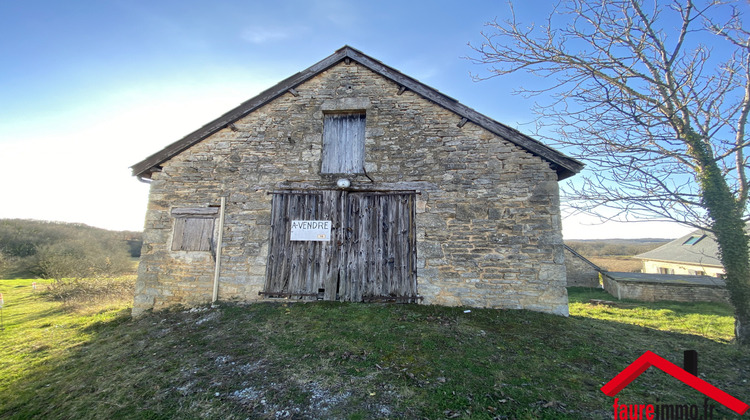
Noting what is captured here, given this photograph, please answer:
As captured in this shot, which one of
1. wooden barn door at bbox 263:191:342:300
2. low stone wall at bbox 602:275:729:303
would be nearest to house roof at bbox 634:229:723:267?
low stone wall at bbox 602:275:729:303

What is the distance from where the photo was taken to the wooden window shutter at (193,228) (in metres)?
6.30

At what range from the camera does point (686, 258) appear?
65.7 feet

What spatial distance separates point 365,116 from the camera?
6738mm

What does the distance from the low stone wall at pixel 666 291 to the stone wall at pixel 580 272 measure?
4445 mm

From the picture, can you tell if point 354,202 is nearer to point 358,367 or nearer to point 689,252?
point 358,367

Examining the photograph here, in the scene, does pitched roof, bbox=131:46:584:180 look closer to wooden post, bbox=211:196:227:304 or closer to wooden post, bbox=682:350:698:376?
wooden post, bbox=211:196:227:304

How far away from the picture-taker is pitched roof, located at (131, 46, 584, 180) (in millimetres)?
5887

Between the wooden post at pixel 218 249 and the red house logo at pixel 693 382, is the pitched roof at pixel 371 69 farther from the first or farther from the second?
the red house logo at pixel 693 382

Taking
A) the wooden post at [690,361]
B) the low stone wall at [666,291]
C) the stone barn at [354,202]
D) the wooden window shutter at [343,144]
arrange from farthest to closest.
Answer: the low stone wall at [666,291], the wooden window shutter at [343,144], the stone barn at [354,202], the wooden post at [690,361]

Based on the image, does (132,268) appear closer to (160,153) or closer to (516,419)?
(160,153)

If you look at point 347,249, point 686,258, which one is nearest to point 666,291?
point 686,258

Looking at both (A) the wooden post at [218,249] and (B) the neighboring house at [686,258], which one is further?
(B) the neighboring house at [686,258]

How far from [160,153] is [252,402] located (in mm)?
6238

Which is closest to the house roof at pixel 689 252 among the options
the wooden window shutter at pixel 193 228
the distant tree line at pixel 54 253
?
the wooden window shutter at pixel 193 228
